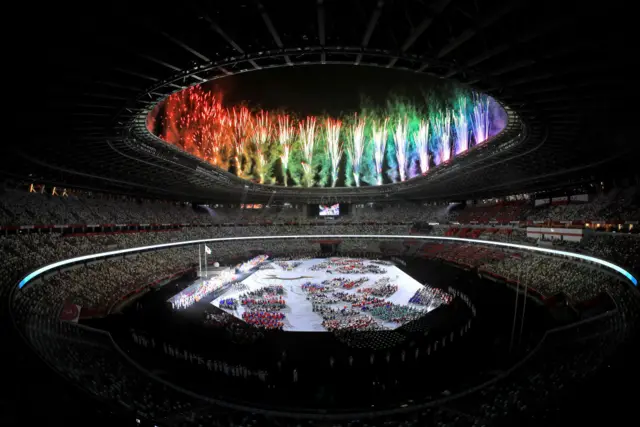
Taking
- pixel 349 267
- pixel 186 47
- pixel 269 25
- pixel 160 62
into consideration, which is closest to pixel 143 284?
pixel 349 267

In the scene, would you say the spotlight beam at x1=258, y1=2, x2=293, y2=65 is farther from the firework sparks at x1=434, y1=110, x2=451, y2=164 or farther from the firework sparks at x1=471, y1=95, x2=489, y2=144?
the firework sparks at x1=434, y1=110, x2=451, y2=164

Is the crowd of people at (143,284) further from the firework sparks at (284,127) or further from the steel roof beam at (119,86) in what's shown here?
the firework sparks at (284,127)

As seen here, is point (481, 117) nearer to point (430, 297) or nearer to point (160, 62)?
point (430, 297)

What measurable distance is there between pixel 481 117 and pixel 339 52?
895 inches

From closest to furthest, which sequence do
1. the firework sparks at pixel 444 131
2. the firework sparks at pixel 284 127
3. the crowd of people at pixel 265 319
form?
the crowd of people at pixel 265 319 → the firework sparks at pixel 284 127 → the firework sparks at pixel 444 131

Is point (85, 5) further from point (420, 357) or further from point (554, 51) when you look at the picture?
point (420, 357)

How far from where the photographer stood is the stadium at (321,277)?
9492 millimetres

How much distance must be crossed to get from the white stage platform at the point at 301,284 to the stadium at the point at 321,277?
0.39 meters

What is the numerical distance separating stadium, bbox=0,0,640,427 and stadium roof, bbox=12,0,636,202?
2.9 inches

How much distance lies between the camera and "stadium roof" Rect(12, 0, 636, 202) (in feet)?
30.2

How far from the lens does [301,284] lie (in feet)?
115

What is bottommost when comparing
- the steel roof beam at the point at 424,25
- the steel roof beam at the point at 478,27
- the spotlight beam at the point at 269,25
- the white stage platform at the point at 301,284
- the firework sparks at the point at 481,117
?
the white stage platform at the point at 301,284

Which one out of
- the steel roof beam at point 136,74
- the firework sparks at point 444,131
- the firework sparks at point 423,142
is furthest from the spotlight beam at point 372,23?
the firework sparks at point 423,142

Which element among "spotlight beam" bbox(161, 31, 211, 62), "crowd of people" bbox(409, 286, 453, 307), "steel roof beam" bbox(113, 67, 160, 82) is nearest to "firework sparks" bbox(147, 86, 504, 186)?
"crowd of people" bbox(409, 286, 453, 307)
